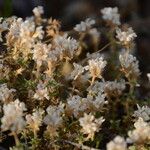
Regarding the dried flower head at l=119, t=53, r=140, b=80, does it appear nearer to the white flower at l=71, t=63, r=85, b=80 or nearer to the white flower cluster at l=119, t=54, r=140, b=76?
the white flower cluster at l=119, t=54, r=140, b=76

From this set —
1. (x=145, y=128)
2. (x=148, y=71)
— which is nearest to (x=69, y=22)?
(x=148, y=71)

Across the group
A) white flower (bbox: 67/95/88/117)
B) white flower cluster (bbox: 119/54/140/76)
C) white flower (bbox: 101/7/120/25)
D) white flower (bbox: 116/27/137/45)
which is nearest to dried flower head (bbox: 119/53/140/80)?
white flower cluster (bbox: 119/54/140/76)

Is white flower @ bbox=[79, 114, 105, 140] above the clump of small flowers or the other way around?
the other way around

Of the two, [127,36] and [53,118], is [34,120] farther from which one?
[127,36]

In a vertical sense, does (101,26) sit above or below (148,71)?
above

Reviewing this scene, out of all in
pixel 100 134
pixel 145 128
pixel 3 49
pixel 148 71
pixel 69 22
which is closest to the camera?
pixel 145 128

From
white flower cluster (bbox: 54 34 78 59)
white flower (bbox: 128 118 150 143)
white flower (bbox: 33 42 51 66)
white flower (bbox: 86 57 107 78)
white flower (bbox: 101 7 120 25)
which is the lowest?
white flower (bbox: 128 118 150 143)

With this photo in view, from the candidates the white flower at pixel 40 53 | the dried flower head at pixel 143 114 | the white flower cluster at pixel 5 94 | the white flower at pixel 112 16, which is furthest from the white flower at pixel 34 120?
the white flower at pixel 112 16

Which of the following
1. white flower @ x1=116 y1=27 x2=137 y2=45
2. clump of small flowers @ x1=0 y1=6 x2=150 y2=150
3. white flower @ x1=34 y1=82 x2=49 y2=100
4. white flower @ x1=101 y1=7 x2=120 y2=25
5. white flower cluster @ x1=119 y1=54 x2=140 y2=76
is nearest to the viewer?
clump of small flowers @ x1=0 y1=6 x2=150 y2=150

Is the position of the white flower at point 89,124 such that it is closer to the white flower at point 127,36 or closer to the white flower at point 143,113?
the white flower at point 143,113

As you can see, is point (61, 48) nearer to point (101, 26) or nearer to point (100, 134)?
point (100, 134)

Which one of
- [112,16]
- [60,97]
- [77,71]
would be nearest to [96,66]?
[77,71]
